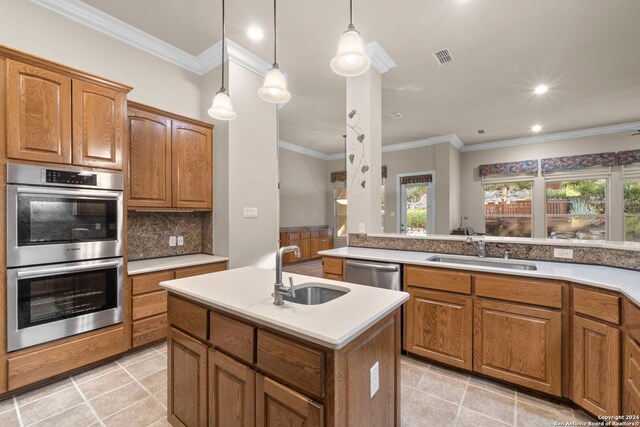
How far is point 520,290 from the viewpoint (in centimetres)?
202

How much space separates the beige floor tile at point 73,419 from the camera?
1.77m

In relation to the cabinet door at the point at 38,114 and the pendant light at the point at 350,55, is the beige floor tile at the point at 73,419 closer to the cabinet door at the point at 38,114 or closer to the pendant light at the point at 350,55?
the cabinet door at the point at 38,114

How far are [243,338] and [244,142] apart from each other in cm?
261

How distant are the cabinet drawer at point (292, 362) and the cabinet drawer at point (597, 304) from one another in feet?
6.00

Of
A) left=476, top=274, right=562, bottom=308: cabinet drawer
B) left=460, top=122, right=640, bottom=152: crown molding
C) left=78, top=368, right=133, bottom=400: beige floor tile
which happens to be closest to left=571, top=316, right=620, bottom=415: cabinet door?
left=476, top=274, right=562, bottom=308: cabinet drawer

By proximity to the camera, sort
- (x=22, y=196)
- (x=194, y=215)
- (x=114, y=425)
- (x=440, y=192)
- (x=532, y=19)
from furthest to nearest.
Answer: (x=440, y=192) → (x=194, y=215) → (x=532, y=19) → (x=22, y=196) → (x=114, y=425)

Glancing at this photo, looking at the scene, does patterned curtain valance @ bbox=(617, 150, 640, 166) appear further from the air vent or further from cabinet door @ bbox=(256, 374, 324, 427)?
cabinet door @ bbox=(256, 374, 324, 427)

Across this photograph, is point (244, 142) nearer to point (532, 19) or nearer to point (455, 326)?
point (455, 326)

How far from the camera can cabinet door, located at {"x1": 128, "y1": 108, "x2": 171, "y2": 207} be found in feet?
9.00

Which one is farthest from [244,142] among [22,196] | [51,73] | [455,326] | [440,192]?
[440,192]

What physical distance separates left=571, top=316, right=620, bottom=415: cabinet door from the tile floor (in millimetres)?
192

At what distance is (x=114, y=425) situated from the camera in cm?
177

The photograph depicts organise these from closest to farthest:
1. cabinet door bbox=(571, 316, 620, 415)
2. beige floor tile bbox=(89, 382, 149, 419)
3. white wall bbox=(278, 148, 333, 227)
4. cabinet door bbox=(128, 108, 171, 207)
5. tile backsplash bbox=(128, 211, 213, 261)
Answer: cabinet door bbox=(571, 316, 620, 415) < beige floor tile bbox=(89, 382, 149, 419) < cabinet door bbox=(128, 108, 171, 207) < tile backsplash bbox=(128, 211, 213, 261) < white wall bbox=(278, 148, 333, 227)

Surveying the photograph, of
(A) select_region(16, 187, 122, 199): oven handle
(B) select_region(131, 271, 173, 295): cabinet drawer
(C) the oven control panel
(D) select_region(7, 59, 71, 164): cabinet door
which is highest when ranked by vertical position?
(D) select_region(7, 59, 71, 164): cabinet door
